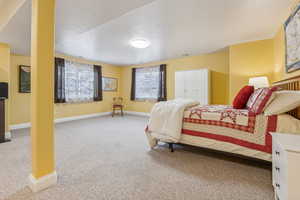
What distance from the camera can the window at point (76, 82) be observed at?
4676mm

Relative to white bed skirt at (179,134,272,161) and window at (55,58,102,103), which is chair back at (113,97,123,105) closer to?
window at (55,58,102,103)

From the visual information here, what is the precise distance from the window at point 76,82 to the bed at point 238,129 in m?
4.28

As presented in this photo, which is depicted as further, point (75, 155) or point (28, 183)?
point (75, 155)

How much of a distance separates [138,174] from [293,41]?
9.51 feet

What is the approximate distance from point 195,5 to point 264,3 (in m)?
0.98

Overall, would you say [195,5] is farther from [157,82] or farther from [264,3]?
[157,82]

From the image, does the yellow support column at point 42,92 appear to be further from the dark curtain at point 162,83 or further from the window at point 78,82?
the dark curtain at point 162,83

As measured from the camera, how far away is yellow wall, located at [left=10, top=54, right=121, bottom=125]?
389cm

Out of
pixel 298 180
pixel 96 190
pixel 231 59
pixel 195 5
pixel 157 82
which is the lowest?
pixel 96 190

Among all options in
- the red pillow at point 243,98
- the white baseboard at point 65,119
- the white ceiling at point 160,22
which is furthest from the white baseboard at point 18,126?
the red pillow at point 243,98

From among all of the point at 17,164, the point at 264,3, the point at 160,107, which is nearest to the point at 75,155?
the point at 17,164

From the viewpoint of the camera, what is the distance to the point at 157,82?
593 centimetres

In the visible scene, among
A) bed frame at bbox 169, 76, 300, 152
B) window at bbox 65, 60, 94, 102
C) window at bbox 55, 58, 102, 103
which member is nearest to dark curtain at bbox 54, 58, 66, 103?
window at bbox 55, 58, 102, 103

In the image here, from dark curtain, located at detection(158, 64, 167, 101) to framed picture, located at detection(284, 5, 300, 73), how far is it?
368 cm
